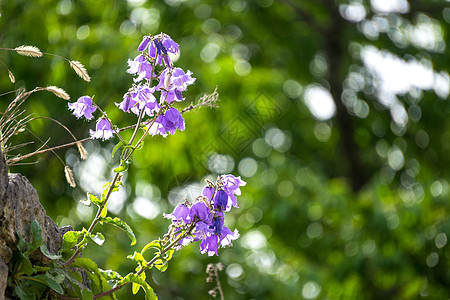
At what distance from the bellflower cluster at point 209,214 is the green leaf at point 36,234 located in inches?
12.0

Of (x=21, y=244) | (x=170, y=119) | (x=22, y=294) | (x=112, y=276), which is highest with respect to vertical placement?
(x=170, y=119)

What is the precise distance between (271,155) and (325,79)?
→ 1.87 metres

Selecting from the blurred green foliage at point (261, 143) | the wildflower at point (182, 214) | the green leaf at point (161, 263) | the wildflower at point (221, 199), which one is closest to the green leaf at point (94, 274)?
the green leaf at point (161, 263)

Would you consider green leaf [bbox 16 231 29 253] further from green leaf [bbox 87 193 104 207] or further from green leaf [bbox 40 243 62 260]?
green leaf [bbox 87 193 104 207]

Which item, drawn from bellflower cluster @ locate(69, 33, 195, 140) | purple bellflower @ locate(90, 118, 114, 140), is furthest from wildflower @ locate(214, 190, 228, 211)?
purple bellflower @ locate(90, 118, 114, 140)

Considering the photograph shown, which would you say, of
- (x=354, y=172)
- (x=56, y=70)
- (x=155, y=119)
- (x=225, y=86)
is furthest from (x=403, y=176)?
(x=155, y=119)

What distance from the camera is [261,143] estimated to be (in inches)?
320

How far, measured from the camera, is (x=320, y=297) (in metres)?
5.87

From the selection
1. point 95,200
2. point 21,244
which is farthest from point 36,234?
point 95,200

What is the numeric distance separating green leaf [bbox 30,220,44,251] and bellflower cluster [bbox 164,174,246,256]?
31cm

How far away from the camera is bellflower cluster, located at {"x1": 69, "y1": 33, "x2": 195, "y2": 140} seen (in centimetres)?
173

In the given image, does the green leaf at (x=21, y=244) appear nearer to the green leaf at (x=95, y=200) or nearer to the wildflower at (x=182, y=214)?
the green leaf at (x=95, y=200)

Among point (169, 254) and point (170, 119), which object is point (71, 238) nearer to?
point (169, 254)

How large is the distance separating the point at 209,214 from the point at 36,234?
1.37 ft
